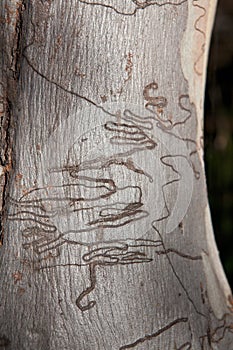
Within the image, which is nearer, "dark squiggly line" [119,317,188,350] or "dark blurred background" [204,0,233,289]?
"dark squiggly line" [119,317,188,350]

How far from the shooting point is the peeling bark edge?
2.82 feet

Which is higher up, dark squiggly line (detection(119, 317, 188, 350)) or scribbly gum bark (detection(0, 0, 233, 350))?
scribbly gum bark (detection(0, 0, 233, 350))

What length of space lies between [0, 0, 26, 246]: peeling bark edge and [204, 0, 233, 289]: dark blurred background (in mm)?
707

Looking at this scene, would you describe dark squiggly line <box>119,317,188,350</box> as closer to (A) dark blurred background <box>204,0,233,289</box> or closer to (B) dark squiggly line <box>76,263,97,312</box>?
(B) dark squiggly line <box>76,263,97,312</box>

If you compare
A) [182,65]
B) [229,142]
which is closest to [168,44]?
[182,65]

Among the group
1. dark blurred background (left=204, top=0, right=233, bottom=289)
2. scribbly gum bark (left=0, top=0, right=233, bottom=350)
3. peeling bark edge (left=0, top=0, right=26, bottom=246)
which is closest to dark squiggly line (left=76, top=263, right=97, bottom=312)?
scribbly gum bark (left=0, top=0, right=233, bottom=350)

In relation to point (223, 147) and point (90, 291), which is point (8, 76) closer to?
point (90, 291)

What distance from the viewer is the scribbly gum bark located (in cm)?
85

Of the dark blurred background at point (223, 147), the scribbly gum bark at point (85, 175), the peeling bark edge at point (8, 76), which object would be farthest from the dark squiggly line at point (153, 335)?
the dark blurred background at point (223, 147)

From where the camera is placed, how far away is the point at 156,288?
0.89 meters

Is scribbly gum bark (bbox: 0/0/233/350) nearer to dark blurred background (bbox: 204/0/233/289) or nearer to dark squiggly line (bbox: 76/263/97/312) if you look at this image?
dark squiggly line (bbox: 76/263/97/312)

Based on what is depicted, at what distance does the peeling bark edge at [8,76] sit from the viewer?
33.8 inches

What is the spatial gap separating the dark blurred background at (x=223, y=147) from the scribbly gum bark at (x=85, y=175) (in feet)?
2.13

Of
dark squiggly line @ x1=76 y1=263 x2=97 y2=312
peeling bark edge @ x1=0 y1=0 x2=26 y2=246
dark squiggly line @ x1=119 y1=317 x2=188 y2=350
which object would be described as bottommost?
dark squiggly line @ x1=119 y1=317 x2=188 y2=350
